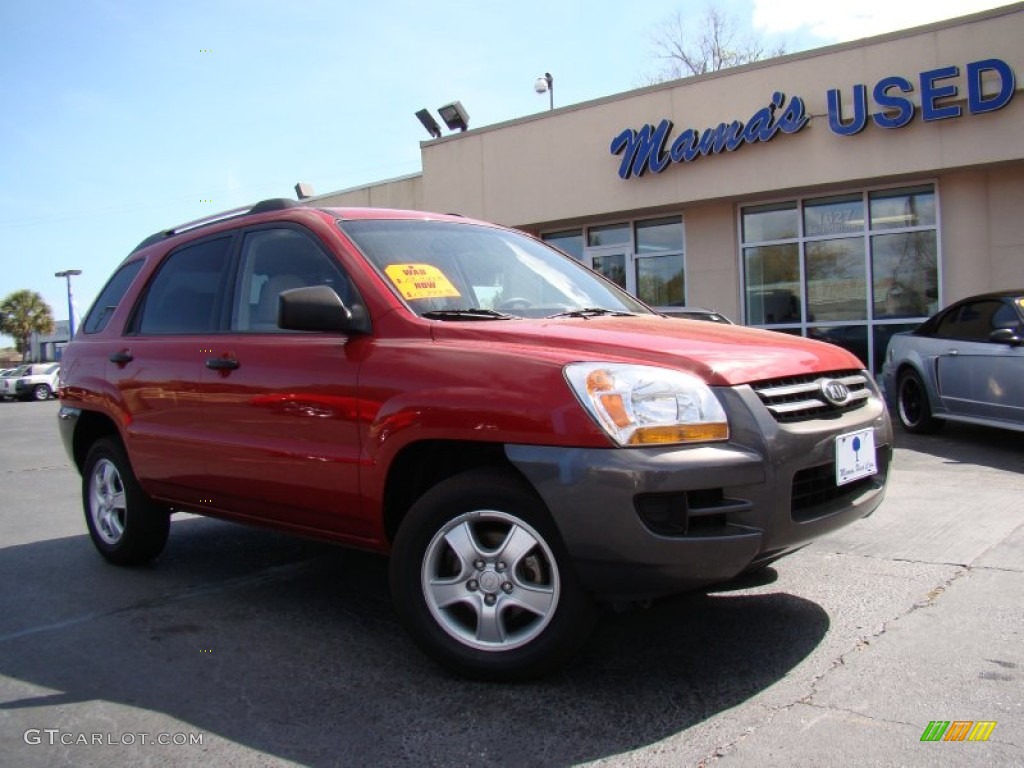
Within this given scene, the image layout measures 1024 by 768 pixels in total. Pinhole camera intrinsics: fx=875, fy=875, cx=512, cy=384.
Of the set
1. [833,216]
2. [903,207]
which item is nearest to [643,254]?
[833,216]

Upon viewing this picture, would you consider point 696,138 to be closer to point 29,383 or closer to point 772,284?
point 772,284

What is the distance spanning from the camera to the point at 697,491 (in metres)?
2.76

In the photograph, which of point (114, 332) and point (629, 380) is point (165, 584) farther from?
point (629, 380)

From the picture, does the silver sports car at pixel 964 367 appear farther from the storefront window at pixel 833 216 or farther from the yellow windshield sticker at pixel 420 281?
the yellow windshield sticker at pixel 420 281

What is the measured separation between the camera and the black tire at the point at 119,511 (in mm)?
4746

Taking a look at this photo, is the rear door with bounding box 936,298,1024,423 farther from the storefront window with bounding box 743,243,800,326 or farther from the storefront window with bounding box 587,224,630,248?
the storefront window with bounding box 587,224,630,248

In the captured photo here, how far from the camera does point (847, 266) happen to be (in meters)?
13.2

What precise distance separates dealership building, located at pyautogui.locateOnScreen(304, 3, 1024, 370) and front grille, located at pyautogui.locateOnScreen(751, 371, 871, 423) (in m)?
9.74

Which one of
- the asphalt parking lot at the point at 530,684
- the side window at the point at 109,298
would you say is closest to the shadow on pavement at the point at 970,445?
the asphalt parking lot at the point at 530,684

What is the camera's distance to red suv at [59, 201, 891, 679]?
9.05ft

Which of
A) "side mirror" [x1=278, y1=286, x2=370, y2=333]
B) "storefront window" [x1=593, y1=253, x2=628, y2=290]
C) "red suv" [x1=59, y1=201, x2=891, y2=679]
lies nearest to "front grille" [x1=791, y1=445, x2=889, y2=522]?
"red suv" [x1=59, y1=201, x2=891, y2=679]

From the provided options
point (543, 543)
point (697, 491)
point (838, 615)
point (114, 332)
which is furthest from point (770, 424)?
point (114, 332)

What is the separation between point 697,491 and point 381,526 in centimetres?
126

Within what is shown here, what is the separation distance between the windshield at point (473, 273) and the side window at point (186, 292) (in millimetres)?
916
